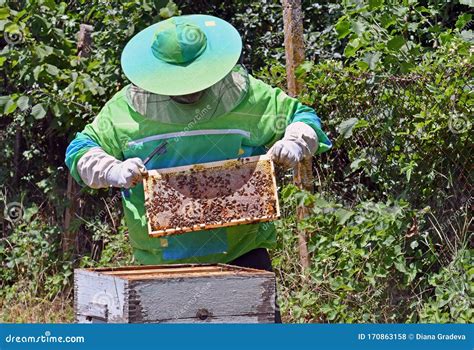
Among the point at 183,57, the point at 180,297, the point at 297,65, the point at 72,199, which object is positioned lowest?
the point at 72,199

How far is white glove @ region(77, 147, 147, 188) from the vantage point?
12.9ft

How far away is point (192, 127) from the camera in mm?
4074

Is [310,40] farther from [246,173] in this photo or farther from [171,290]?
[171,290]

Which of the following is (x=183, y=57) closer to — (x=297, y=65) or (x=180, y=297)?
(x=180, y=297)

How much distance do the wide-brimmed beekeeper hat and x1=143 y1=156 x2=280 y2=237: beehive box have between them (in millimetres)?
331

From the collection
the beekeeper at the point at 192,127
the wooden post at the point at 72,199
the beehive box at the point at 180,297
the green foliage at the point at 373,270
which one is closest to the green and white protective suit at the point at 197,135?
the beekeeper at the point at 192,127

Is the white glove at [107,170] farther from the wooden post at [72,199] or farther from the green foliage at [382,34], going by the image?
the wooden post at [72,199]

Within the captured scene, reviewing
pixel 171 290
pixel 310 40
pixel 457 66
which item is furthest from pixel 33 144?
pixel 171 290

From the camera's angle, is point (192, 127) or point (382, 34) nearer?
point (192, 127)

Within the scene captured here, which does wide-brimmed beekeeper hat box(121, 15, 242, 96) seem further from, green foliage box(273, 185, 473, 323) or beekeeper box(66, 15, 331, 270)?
green foliage box(273, 185, 473, 323)

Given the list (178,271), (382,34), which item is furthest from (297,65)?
(178,271)

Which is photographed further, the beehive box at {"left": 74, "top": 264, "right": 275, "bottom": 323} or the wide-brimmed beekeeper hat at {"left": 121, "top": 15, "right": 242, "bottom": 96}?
the wide-brimmed beekeeper hat at {"left": 121, "top": 15, "right": 242, "bottom": 96}

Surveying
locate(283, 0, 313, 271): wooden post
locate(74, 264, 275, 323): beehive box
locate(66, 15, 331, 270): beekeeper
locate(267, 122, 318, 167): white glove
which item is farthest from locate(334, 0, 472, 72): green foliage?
locate(74, 264, 275, 323): beehive box

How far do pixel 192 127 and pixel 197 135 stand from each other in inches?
1.5
